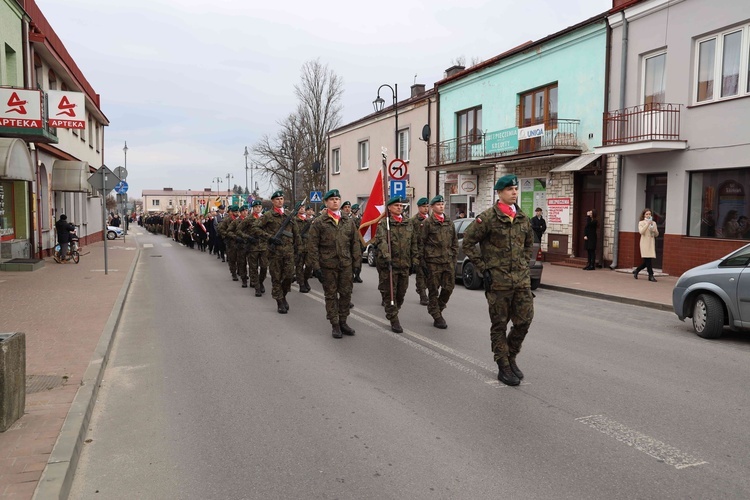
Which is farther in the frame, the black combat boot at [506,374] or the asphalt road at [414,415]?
the black combat boot at [506,374]

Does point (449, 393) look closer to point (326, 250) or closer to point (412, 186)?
point (326, 250)

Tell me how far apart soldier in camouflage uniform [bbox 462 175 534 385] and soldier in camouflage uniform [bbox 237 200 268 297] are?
6.59m

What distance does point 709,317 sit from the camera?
25.9 ft

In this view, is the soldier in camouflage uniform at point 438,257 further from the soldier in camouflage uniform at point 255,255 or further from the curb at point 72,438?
the curb at point 72,438

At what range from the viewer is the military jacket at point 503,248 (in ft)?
18.5

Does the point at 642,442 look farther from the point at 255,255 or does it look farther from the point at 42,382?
the point at 255,255

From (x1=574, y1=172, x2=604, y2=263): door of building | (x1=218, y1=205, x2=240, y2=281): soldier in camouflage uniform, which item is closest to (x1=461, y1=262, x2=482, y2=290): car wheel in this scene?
(x1=218, y1=205, x2=240, y2=281): soldier in camouflage uniform

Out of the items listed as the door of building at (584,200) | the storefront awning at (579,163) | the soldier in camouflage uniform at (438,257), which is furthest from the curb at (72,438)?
the door of building at (584,200)

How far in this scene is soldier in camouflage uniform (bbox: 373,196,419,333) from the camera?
8.66 meters

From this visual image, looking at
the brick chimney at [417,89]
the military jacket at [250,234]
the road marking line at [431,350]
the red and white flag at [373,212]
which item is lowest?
the road marking line at [431,350]

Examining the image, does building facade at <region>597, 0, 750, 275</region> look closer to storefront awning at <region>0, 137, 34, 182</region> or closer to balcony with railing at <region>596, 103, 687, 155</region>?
balcony with railing at <region>596, 103, 687, 155</region>

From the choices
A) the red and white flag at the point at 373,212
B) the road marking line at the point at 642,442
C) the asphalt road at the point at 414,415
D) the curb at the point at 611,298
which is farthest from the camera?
the curb at the point at 611,298

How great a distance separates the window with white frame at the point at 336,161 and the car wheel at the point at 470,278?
2358 cm

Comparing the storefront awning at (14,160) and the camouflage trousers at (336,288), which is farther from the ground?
the storefront awning at (14,160)
